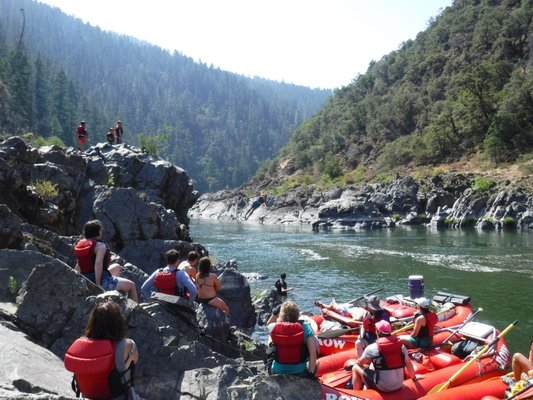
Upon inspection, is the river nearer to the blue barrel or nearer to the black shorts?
the blue barrel

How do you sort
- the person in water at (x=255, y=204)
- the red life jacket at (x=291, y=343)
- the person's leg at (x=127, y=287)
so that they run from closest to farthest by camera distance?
the red life jacket at (x=291, y=343), the person's leg at (x=127, y=287), the person in water at (x=255, y=204)

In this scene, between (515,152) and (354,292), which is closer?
(354,292)

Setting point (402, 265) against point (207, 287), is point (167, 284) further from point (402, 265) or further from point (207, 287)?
point (402, 265)

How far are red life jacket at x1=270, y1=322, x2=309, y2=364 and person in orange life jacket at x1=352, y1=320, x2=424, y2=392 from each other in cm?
199

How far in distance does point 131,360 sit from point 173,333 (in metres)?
2.70

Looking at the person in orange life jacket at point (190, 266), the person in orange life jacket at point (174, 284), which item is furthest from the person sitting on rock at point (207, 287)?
the person in orange life jacket at point (174, 284)

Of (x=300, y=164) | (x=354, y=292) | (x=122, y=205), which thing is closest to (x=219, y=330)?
(x=122, y=205)

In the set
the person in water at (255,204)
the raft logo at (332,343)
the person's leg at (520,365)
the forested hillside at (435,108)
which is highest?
the forested hillside at (435,108)

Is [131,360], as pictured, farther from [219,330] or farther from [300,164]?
[300,164]

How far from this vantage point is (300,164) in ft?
361

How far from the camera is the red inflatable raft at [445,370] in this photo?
28.2 feet

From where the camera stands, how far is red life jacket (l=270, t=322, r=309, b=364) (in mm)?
→ 6965

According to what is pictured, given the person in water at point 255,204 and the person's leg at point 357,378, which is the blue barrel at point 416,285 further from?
the person in water at point 255,204

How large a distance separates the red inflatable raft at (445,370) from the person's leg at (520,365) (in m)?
1.27
